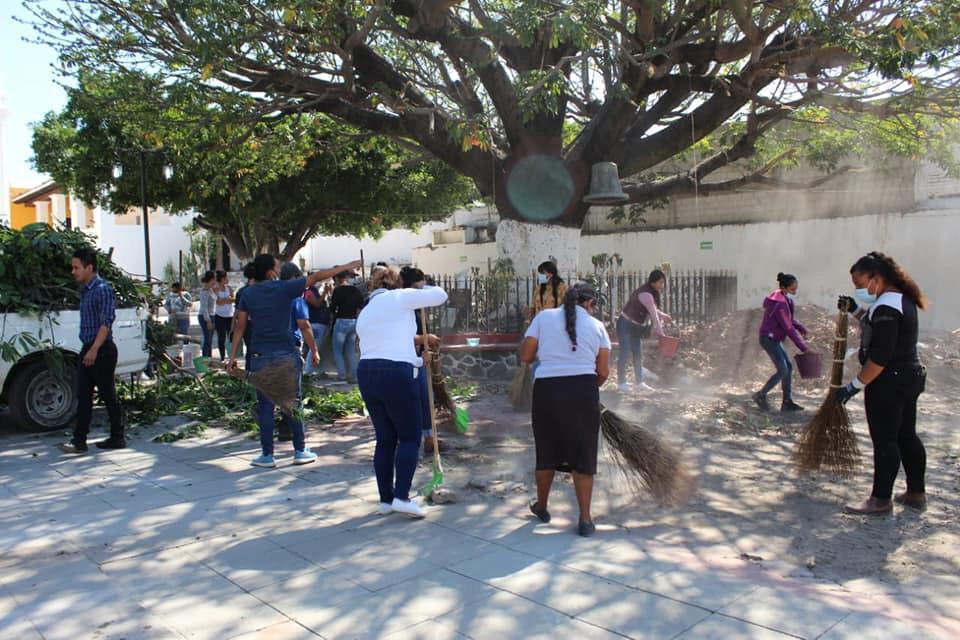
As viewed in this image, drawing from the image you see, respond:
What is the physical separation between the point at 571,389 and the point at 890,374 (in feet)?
6.84

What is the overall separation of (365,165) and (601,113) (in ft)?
41.0

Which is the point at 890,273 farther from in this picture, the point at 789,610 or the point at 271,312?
the point at 271,312

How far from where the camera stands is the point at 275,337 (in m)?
6.60

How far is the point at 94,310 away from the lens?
6.96 meters

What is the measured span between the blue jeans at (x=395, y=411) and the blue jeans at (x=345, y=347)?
6423mm

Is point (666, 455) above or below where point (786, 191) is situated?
below

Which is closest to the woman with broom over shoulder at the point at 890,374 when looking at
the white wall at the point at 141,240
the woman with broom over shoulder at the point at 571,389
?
the woman with broom over shoulder at the point at 571,389

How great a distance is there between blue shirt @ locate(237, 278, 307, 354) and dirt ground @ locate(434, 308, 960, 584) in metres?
1.65

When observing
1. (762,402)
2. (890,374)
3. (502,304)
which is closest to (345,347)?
(502,304)

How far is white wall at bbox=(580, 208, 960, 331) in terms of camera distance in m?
16.5

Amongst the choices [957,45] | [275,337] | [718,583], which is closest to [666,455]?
[718,583]

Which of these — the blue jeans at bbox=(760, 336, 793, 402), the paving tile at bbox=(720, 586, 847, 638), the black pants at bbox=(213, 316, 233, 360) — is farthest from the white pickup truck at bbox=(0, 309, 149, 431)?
the blue jeans at bbox=(760, 336, 793, 402)

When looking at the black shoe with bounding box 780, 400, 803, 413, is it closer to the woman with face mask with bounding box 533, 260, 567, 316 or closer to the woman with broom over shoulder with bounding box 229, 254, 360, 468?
the woman with face mask with bounding box 533, 260, 567, 316

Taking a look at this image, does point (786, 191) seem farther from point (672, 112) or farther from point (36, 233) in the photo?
point (36, 233)
